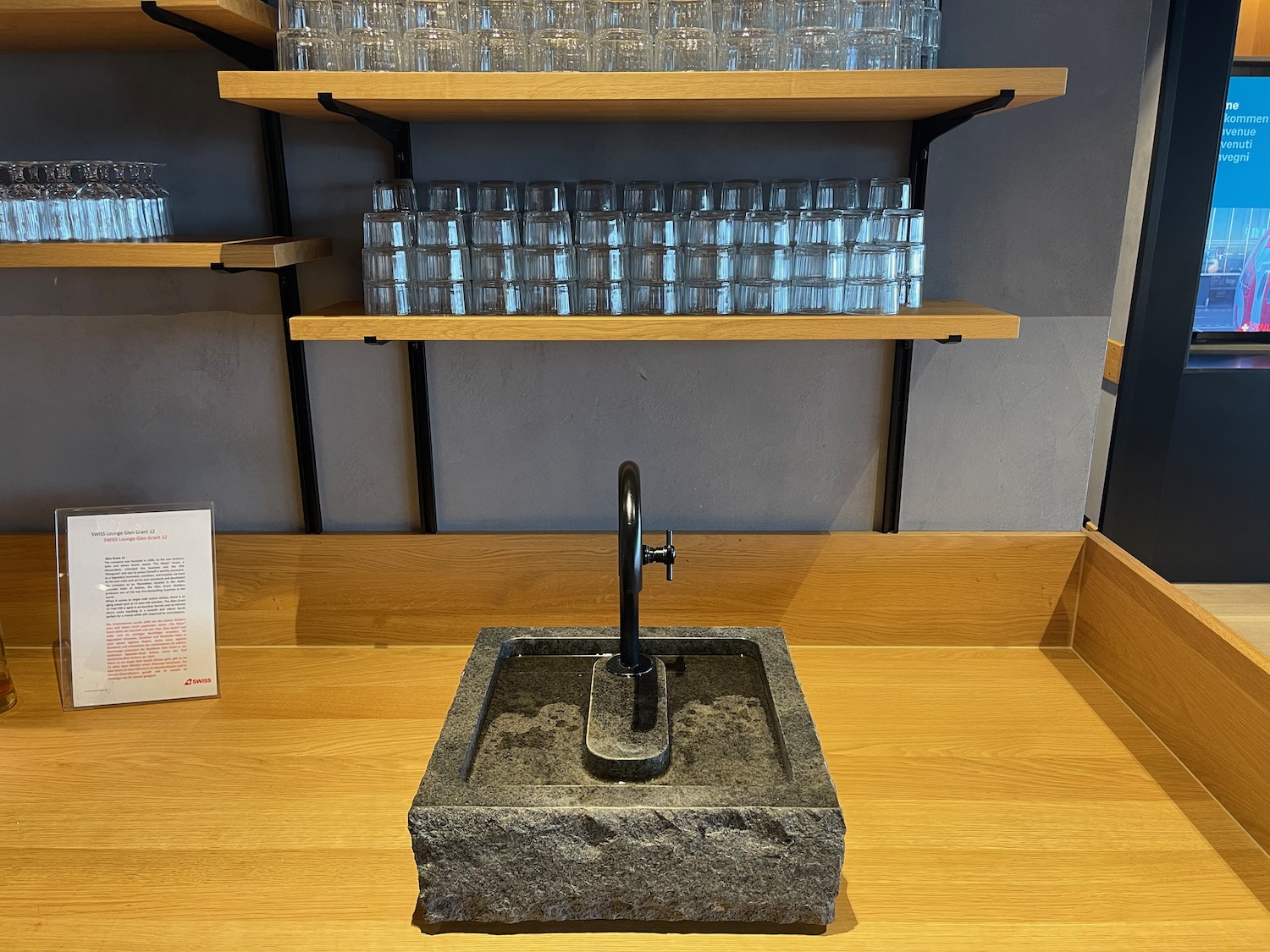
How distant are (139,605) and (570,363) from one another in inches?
36.2

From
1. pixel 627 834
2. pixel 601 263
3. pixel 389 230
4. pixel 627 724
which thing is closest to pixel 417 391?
pixel 389 230

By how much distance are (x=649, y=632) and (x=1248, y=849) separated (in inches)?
36.2

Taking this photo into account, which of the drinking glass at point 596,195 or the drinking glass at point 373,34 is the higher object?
the drinking glass at point 373,34

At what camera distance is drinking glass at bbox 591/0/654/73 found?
4.76 feet

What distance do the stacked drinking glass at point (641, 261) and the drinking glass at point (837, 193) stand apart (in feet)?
0.19

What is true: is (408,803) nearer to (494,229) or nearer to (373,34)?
(494,229)

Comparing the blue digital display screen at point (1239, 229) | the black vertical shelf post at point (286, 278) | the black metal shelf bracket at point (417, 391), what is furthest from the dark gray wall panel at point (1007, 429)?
the blue digital display screen at point (1239, 229)

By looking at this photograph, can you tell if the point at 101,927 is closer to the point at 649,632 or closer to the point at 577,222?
the point at 649,632

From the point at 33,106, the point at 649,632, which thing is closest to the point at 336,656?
the point at 649,632

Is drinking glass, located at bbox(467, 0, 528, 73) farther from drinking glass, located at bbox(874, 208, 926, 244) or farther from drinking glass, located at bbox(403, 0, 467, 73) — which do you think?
drinking glass, located at bbox(874, 208, 926, 244)

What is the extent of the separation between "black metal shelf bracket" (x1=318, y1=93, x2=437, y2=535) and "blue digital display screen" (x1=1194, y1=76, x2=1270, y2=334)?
269cm

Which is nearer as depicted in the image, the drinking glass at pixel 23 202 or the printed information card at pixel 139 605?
the drinking glass at pixel 23 202

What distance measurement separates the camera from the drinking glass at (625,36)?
1452 millimetres

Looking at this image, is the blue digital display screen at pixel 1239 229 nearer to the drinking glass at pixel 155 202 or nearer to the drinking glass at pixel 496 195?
the drinking glass at pixel 496 195
